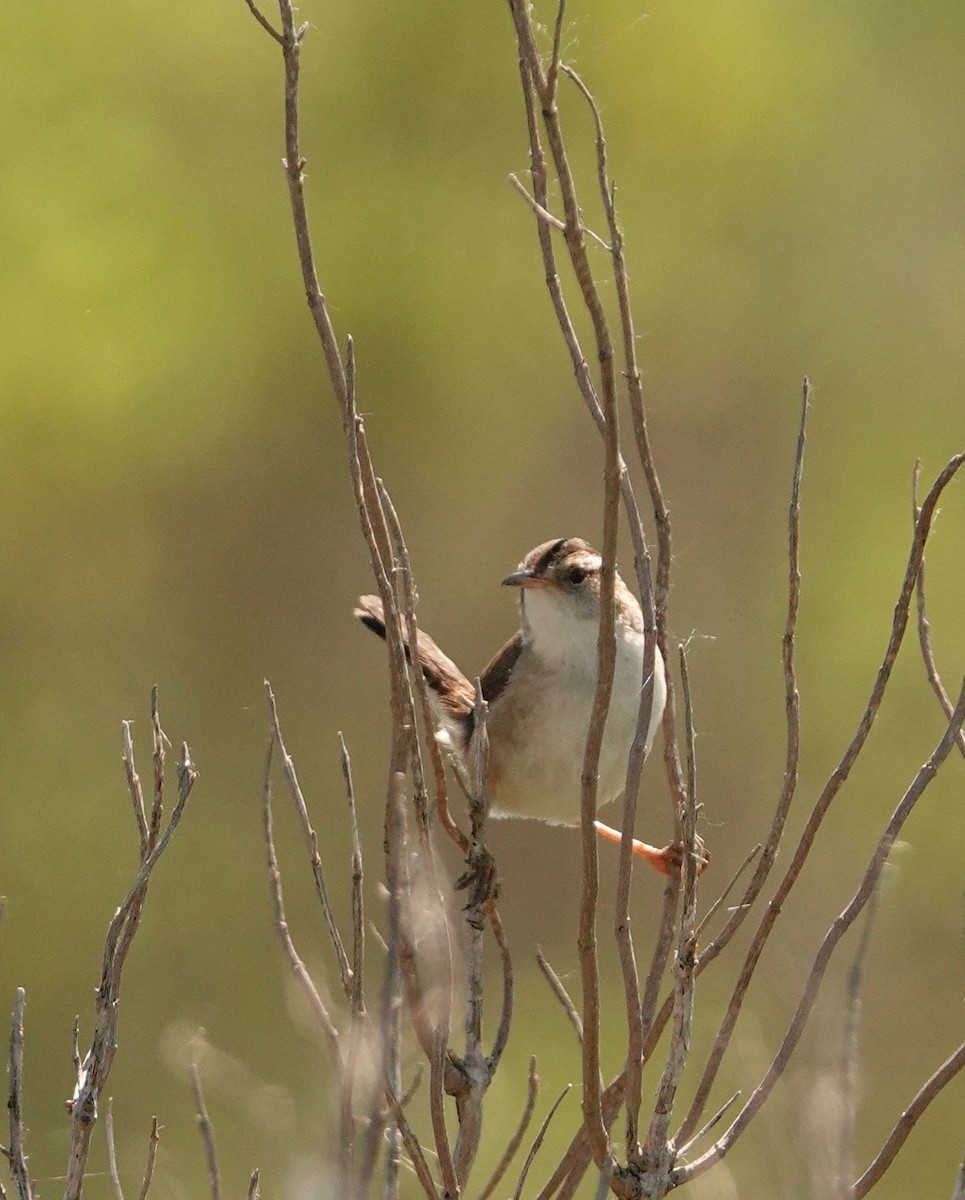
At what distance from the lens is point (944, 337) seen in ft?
38.6

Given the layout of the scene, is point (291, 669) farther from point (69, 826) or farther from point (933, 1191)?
point (933, 1191)

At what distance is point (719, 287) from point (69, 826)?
20.5 feet

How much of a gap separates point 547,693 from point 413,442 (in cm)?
750

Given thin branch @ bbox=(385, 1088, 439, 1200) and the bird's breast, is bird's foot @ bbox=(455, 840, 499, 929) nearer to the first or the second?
thin branch @ bbox=(385, 1088, 439, 1200)

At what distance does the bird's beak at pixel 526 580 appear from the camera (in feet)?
13.7

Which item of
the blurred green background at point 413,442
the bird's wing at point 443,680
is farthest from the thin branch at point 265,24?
the blurred green background at point 413,442

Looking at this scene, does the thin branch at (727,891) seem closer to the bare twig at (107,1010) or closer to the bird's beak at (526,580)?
the bare twig at (107,1010)

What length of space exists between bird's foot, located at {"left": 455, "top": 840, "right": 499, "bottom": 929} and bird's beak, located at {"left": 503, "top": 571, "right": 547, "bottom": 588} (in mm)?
1443

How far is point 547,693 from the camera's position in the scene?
4098 millimetres

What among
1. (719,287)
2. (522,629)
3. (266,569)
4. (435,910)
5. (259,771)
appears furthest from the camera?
(719,287)

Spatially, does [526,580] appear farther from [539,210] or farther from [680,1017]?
[539,210]

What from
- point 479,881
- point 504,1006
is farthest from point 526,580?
point 504,1006

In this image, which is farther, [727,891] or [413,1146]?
[727,891]

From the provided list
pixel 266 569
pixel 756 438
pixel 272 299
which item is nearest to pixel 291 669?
pixel 266 569
